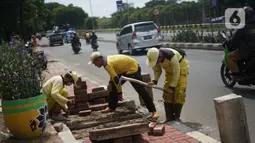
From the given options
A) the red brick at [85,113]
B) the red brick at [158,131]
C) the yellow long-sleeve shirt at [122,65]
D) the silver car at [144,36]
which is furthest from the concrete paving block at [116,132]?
the silver car at [144,36]

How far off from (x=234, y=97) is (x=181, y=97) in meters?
1.86

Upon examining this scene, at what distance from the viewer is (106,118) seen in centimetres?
639

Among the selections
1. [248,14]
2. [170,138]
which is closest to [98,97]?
[170,138]

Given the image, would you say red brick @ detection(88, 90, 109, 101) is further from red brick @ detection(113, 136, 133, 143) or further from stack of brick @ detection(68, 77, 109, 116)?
red brick @ detection(113, 136, 133, 143)

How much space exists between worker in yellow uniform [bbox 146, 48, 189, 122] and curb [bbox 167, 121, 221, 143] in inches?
11.4

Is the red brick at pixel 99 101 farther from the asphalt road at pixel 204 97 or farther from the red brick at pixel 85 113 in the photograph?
the asphalt road at pixel 204 97

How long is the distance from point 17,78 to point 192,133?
2.58m

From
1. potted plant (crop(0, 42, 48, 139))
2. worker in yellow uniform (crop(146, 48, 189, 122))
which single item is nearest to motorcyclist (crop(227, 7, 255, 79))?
worker in yellow uniform (crop(146, 48, 189, 122))

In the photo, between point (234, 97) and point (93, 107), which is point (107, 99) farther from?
point (234, 97)

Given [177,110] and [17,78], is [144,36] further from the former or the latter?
[17,78]

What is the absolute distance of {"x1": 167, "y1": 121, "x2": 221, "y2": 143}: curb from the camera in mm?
4798

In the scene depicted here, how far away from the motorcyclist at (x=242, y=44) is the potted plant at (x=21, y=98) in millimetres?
4501

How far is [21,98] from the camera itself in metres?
4.70

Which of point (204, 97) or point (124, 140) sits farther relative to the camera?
point (204, 97)
